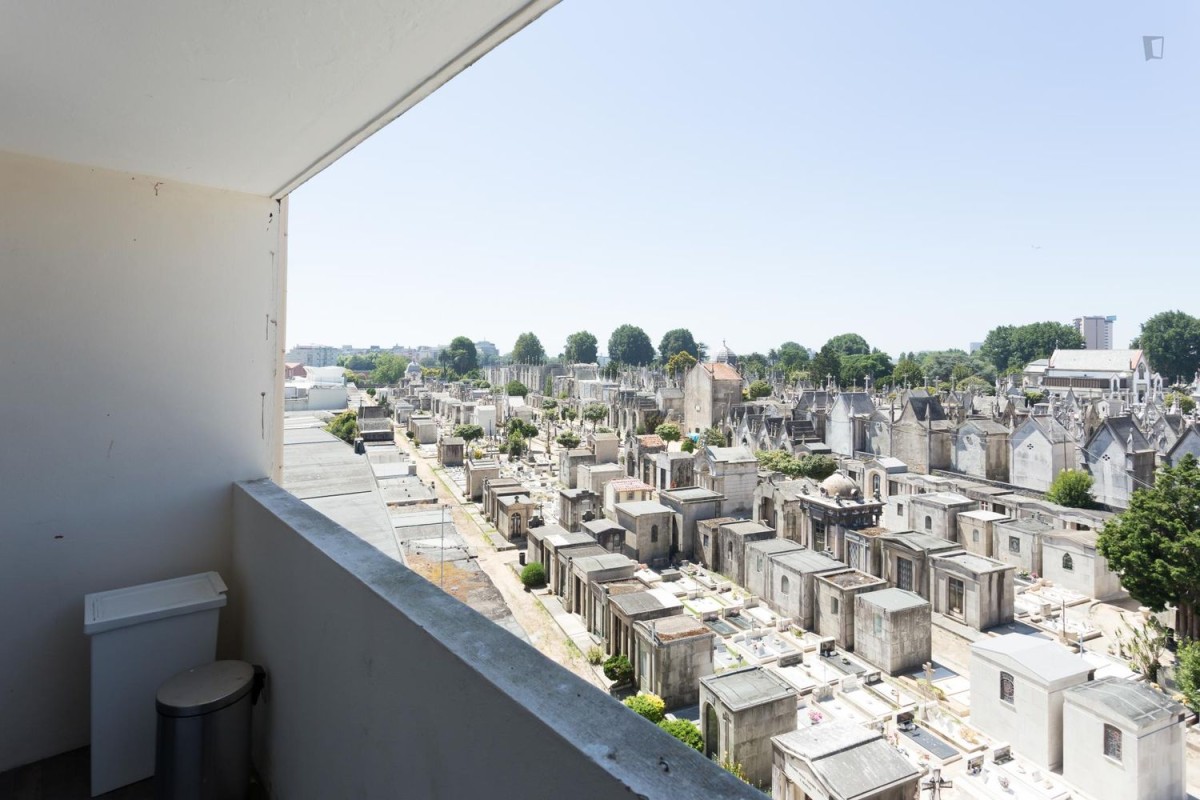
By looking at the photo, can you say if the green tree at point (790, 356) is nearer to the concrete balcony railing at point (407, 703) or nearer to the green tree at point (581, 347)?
the green tree at point (581, 347)

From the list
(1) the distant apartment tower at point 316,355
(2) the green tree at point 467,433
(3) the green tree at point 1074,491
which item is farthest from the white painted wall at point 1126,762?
(1) the distant apartment tower at point 316,355

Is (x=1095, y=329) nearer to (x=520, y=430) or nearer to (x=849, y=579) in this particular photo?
(x=520, y=430)

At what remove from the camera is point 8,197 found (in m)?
2.18

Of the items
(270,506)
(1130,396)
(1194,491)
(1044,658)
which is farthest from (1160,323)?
(270,506)

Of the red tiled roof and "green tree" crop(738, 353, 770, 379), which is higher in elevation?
"green tree" crop(738, 353, 770, 379)

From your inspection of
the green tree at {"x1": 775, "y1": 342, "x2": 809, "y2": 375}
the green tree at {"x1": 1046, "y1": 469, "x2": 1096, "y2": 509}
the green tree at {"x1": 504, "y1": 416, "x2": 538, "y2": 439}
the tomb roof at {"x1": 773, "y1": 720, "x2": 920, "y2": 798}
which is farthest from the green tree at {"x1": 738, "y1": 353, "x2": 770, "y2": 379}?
the tomb roof at {"x1": 773, "y1": 720, "x2": 920, "y2": 798}

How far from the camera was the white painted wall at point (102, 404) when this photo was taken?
224 centimetres

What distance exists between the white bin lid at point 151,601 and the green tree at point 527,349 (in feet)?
214

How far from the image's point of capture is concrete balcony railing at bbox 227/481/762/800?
0.85m

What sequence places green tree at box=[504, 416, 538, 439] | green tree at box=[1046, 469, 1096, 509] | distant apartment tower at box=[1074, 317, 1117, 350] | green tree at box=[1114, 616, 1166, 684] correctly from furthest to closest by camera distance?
distant apartment tower at box=[1074, 317, 1117, 350]
green tree at box=[504, 416, 538, 439]
green tree at box=[1046, 469, 1096, 509]
green tree at box=[1114, 616, 1166, 684]

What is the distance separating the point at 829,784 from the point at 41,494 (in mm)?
6881

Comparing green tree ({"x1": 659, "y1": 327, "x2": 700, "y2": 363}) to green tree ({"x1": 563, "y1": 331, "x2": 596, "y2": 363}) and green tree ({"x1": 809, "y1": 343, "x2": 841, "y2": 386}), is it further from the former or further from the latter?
green tree ({"x1": 809, "y1": 343, "x2": 841, "y2": 386})

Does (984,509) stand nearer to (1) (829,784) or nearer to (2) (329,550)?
(1) (829,784)

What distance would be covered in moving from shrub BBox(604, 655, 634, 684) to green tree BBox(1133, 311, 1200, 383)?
52669mm
